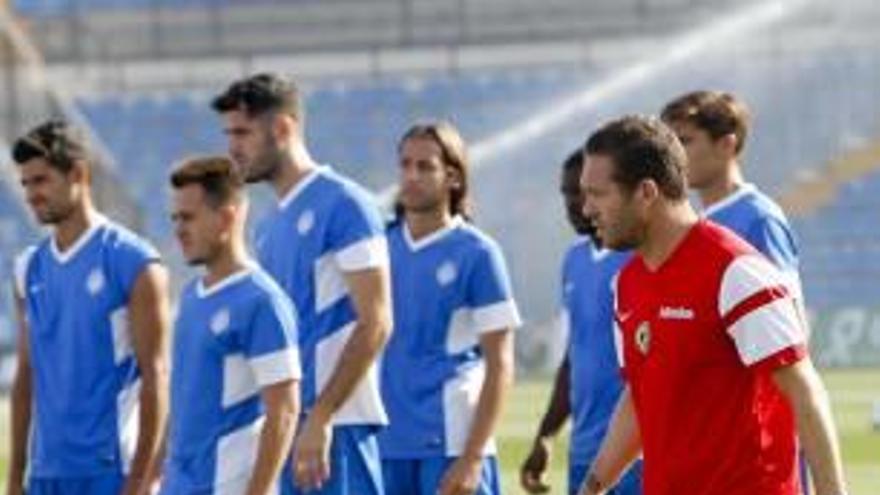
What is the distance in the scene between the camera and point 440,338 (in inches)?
350

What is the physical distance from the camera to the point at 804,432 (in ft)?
18.4

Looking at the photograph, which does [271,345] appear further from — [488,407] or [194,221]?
[488,407]

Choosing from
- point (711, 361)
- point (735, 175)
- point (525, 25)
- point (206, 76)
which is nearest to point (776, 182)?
point (525, 25)

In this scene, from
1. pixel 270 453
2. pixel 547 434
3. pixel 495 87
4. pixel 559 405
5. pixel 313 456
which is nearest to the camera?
pixel 270 453

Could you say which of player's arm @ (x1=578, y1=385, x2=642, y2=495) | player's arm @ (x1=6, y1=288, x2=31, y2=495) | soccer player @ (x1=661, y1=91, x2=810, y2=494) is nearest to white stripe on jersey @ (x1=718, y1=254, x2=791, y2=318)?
player's arm @ (x1=578, y1=385, x2=642, y2=495)

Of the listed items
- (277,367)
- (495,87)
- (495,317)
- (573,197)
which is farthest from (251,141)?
(495,87)

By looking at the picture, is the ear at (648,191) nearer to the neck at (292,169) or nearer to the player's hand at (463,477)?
the neck at (292,169)

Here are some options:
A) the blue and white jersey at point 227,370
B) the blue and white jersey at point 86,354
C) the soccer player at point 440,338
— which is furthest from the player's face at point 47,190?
the soccer player at point 440,338

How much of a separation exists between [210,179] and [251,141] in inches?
25.0

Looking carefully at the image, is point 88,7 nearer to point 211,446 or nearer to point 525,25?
point 525,25

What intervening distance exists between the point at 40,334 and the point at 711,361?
2635 millimetres

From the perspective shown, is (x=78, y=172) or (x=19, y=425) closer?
(x=78, y=172)

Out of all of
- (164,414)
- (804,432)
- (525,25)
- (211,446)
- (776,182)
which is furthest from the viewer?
(525,25)

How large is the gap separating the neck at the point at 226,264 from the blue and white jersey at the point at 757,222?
54.3 inches
